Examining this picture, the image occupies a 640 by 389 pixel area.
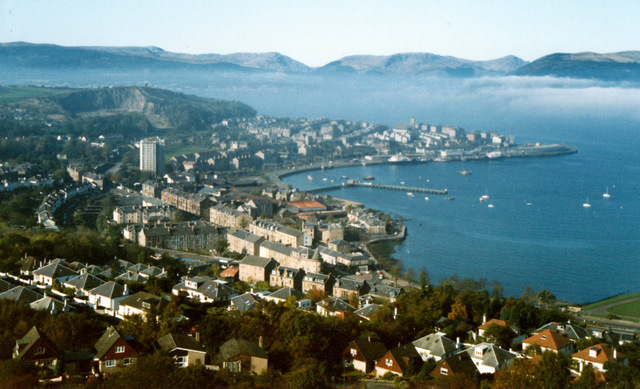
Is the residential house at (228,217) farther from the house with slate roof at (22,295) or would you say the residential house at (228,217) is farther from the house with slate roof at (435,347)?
the house with slate roof at (435,347)

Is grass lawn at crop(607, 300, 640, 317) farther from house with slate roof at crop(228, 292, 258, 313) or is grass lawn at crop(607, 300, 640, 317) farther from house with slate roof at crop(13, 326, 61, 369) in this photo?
house with slate roof at crop(13, 326, 61, 369)

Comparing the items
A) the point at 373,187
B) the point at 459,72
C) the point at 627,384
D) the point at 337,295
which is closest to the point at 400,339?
the point at 627,384

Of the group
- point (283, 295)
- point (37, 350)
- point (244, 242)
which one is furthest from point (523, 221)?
point (37, 350)

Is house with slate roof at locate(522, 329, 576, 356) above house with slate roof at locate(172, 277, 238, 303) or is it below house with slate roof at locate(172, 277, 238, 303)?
above

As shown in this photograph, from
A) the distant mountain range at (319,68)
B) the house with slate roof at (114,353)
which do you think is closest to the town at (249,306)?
the house with slate roof at (114,353)

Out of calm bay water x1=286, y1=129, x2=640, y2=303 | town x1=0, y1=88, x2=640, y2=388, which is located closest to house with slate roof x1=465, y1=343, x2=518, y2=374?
town x1=0, y1=88, x2=640, y2=388

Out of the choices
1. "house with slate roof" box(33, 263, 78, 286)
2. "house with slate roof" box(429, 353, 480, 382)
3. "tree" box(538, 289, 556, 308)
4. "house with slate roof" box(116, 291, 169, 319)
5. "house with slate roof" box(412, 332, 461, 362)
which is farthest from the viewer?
"tree" box(538, 289, 556, 308)

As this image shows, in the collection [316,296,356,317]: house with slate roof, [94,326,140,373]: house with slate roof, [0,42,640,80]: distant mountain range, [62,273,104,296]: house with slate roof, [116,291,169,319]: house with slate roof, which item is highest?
[0,42,640,80]: distant mountain range

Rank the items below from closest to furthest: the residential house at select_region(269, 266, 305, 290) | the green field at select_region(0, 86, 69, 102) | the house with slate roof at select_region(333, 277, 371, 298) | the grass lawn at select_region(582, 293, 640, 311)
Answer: the house with slate roof at select_region(333, 277, 371, 298) → the residential house at select_region(269, 266, 305, 290) → the grass lawn at select_region(582, 293, 640, 311) → the green field at select_region(0, 86, 69, 102)
